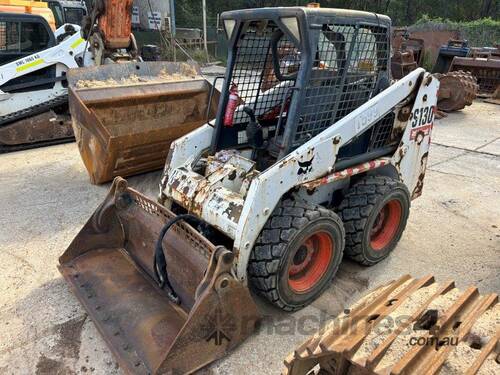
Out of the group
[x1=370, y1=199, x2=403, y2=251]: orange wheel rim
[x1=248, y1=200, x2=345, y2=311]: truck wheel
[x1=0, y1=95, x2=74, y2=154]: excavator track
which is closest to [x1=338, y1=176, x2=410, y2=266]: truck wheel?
[x1=370, y1=199, x2=403, y2=251]: orange wheel rim

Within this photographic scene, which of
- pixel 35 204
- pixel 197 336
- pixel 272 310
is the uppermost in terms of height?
pixel 197 336

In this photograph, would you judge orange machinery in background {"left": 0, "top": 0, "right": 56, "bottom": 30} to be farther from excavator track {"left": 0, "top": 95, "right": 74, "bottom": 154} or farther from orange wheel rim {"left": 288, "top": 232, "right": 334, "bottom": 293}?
orange wheel rim {"left": 288, "top": 232, "right": 334, "bottom": 293}

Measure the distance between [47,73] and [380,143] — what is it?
17.7 ft

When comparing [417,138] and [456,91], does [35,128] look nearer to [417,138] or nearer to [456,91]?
[417,138]

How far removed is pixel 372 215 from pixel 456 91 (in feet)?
23.3

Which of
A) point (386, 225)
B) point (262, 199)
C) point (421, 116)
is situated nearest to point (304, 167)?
point (262, 199)

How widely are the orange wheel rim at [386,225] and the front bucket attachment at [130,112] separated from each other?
2.03m

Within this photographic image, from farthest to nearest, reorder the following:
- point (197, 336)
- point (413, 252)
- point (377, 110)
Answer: point (413, 252) → point (377, 110) → point (197, 336)

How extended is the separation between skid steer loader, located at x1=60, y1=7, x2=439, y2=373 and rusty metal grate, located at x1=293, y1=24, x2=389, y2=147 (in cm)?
1

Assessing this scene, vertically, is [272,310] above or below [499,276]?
below

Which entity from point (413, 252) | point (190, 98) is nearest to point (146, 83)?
point (190, 98)

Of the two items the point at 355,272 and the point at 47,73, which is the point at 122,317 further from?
the point at 47,73

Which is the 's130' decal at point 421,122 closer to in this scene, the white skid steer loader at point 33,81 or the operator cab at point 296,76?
the operator cab at point 296,76

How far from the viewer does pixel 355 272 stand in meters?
3.35
